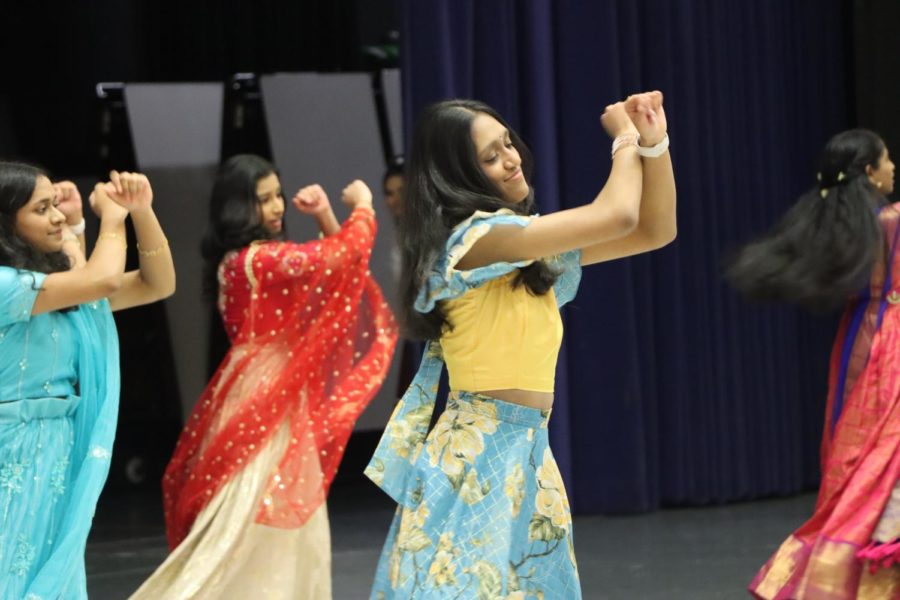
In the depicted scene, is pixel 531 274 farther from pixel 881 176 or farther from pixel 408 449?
pixel 881 176

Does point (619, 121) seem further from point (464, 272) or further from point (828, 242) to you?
point (828, 242)

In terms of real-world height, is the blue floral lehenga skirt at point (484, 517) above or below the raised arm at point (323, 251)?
below

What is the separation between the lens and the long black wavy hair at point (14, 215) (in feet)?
10.2

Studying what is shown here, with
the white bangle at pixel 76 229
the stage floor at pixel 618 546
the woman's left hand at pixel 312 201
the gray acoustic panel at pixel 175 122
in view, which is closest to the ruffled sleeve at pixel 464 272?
the white bangle at pixel 76 229

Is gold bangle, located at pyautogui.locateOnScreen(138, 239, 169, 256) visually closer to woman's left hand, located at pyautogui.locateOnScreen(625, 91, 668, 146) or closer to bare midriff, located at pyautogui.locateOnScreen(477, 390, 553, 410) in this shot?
bare midriff, located at pyautogui.locateOnScreen(477, 390, 553, 410)

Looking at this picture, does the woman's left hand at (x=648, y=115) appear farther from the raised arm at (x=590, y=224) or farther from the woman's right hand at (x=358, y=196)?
the woman's right hand at (x=358, y=196)

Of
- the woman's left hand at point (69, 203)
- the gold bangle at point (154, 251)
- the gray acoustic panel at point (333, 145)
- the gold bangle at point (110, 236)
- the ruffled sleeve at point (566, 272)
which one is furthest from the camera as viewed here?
the gray acoustic panel at point (333, 145)

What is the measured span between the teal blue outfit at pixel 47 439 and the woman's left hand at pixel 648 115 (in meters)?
1.35

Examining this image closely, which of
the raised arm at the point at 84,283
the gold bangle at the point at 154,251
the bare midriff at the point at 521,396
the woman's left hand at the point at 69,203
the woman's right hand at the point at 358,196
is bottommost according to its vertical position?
the bare midriff at the point at 521,396

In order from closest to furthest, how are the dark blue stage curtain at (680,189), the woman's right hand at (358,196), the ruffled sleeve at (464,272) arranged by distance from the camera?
the ruffled sleeve at (464,272) < the woman's right hand at (358,196) < the dark blue stage curtain at (680,189)

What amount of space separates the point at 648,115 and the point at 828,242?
1913 mm

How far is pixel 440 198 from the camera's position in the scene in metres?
2.48

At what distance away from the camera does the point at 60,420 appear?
10.4 feet

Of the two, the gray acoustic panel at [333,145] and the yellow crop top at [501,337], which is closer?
the yellow crop top at [501,337]
